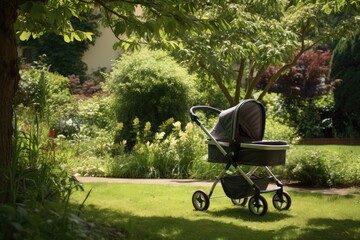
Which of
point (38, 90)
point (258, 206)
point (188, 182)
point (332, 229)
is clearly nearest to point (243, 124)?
point (258, 206)

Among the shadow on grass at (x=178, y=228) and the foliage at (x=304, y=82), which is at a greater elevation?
the foliage at (x=304, y=82)

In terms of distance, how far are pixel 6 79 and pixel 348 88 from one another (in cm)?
1442

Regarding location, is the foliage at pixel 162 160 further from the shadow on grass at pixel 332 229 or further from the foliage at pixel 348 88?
the foliage at pixel 348 88

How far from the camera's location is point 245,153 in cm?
→ 693

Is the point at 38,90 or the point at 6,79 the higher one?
the point at 38,90

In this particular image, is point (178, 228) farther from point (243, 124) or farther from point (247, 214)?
point (243, 124)

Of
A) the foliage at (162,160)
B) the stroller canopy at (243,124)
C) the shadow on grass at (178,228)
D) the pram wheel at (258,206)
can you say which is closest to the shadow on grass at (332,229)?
the shadow on grass at (178,228)

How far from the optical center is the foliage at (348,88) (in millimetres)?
17281

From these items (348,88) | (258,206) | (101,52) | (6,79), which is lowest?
(258,206)

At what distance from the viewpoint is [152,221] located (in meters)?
6.29

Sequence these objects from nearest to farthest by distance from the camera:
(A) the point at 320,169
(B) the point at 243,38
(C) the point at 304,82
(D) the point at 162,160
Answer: (A) the point at 320,169
(B) the point at 243,38
(D) the point at 162,160
(C) the point at 304,82

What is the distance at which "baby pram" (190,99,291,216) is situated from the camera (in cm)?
682

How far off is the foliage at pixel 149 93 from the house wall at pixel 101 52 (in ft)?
43.4

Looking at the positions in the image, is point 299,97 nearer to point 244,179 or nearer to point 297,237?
point 244,179
